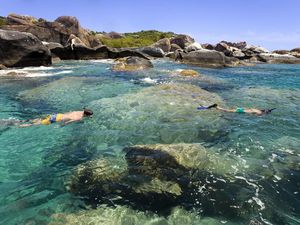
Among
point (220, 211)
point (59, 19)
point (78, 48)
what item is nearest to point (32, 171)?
point (220, 211)

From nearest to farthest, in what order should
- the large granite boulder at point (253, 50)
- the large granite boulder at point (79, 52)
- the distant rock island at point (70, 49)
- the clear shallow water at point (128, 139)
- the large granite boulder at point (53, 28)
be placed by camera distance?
the clear shallow water at point (128, 139) < the distant rock island at point (70, 49) < the large granite boulder at point (79, 52) < the large granite boulder at point (53, 28) < the large granite boulder at point (253, 50)

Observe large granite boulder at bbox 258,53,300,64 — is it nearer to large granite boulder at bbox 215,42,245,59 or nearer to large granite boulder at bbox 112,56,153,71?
large granite boulder at bbox 215,42,245,59

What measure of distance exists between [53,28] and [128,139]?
43317 millimetres

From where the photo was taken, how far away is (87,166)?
809 centimetres

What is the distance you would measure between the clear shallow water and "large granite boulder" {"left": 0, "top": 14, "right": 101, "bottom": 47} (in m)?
30.5

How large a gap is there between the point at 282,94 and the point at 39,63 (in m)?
24.6

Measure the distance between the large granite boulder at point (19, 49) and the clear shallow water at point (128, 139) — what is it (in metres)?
11.8

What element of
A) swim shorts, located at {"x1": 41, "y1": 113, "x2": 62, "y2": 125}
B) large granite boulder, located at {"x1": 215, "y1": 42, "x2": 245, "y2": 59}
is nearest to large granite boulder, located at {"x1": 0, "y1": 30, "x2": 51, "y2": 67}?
swim shorts, located at {"x1": 41, "y1": 113, "x2": 62, "y2": 125}

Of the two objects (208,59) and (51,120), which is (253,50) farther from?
(51,120)

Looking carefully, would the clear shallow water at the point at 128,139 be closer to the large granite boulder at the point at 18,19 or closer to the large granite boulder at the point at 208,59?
the large granite boulder at the point at 208,59

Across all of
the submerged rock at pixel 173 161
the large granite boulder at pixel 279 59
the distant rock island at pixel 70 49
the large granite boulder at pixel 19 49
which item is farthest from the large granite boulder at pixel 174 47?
the submerged rock at pixel 173 161

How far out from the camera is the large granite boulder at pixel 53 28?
46938mm

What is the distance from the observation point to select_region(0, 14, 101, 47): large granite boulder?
46938 millimetres

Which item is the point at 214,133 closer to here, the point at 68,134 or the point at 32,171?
the point at 68,134
